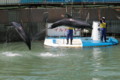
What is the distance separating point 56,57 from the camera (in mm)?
17734

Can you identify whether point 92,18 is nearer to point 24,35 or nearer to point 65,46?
point 65,46

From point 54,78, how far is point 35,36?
649 inches

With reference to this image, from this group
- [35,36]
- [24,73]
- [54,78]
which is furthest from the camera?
[35,36]

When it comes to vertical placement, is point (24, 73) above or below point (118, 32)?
above

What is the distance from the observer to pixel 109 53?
19281 millimetres

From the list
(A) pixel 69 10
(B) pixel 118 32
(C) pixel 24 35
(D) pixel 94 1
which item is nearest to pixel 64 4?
(A) pixel 69 10

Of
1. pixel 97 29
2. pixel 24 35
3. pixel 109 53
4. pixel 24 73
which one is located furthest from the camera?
pixel 97 29

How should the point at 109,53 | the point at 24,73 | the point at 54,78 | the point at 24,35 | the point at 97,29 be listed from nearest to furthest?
the point at 54,78 → the point at 24,73 → the point at 24,35 → the point at 109,53 → the point at 97,29

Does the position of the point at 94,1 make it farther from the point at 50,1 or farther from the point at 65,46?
the point at 65,46

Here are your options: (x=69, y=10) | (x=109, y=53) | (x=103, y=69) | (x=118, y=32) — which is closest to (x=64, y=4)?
(x=69, y=10)

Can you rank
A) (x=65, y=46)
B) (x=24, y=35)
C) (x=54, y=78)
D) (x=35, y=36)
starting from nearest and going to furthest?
(x=54, y=78)
(x=24, y=35)
(x=65, y=46)
(x=35, y=36)

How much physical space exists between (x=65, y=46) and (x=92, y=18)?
25.1ft

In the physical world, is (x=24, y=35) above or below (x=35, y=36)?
above

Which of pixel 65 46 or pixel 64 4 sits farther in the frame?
pixel 64 4
